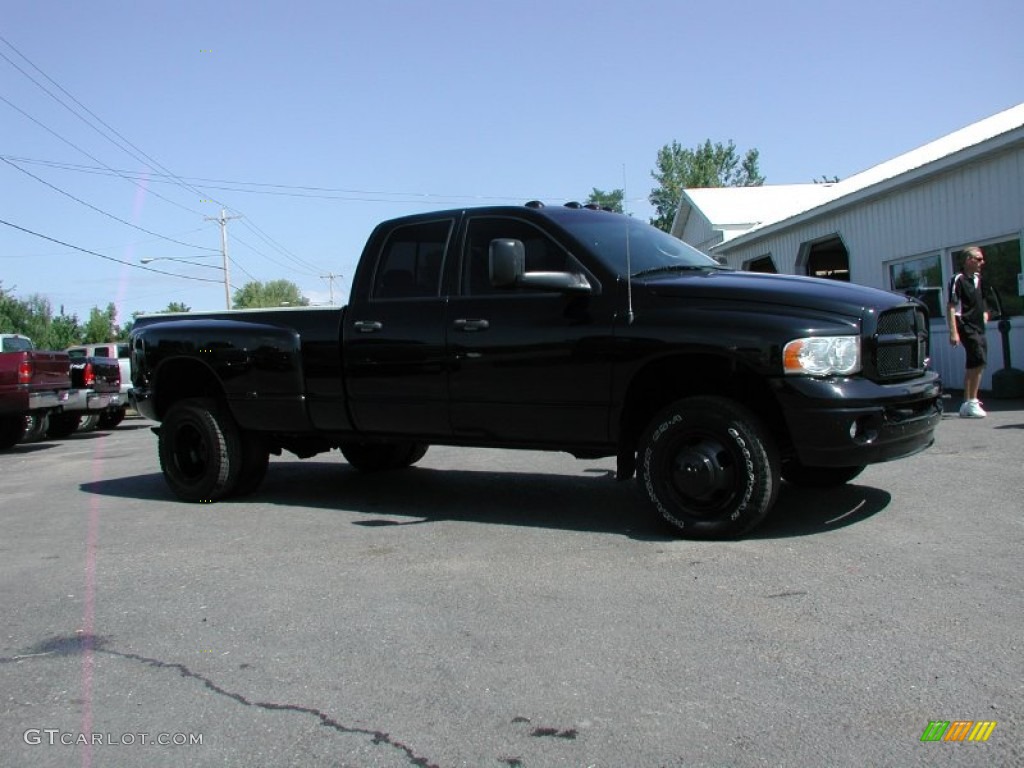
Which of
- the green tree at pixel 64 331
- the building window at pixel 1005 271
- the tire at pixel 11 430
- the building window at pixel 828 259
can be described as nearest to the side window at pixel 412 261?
the building window at pixel 1005 271

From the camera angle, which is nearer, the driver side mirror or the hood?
the hood

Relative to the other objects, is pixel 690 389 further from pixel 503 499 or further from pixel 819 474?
pixel 503 499

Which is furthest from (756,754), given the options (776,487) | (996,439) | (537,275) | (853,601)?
(996,439)

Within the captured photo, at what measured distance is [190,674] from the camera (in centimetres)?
345

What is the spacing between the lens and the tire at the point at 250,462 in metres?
7.00

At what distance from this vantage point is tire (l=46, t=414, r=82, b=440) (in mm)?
15367

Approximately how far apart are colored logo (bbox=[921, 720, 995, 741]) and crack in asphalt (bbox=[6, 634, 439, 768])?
1.52m

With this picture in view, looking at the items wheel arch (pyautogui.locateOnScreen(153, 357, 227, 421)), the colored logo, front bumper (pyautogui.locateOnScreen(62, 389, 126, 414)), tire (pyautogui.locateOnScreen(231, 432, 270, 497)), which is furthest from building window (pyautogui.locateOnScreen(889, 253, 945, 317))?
front bumper (pyautogui.locateOnScreen(62, 389, 126, 414))

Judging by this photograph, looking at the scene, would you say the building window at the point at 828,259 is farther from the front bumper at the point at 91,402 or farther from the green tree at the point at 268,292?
the green tree at the point at 268,292

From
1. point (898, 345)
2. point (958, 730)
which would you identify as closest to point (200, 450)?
point (898, 345)

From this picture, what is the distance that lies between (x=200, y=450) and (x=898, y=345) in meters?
5.23

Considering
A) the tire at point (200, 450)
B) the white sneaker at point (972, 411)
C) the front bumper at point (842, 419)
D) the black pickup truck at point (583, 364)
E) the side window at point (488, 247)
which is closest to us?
the front bumper at point (842, 419)

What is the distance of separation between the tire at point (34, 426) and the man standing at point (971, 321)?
12.8 m

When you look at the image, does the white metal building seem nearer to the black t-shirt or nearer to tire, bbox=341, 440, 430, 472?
the black t-shirt
